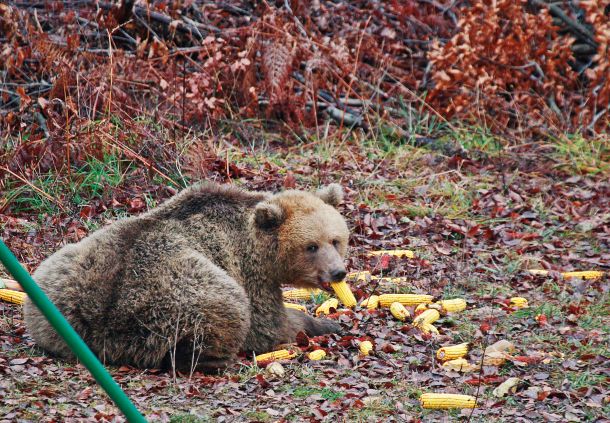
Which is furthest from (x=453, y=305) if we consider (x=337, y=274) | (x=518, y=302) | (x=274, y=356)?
(x=274, y=356)

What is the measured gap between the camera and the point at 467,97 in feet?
38.3

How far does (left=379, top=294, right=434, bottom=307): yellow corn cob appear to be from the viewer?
23.0 ft

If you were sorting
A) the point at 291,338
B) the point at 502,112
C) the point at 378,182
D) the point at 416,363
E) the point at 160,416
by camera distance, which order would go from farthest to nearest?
the point at 502,112
the point at 378,182
the point at 291,338
the point at 416,363
the point at 160,416

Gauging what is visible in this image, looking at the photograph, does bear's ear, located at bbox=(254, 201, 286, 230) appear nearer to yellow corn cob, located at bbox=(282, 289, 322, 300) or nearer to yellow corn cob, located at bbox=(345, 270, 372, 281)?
yellow corn cob, located at bbox=(282, 289, 322, 300)

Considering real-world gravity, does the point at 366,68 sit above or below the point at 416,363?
above

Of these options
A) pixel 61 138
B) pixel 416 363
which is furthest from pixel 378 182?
pixel 416 363

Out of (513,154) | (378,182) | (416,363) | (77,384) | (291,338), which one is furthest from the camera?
(513,154)

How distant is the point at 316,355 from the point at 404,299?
4.40 feet

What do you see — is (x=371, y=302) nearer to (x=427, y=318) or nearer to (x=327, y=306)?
(x=327, y=306)

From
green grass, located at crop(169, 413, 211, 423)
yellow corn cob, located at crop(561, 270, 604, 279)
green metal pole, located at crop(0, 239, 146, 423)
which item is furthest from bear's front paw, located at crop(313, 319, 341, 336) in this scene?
green metal pole, located at crop(0, 239, 146, 423)

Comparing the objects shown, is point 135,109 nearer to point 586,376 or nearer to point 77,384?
point 77,384

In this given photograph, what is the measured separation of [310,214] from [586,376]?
6.97 feet

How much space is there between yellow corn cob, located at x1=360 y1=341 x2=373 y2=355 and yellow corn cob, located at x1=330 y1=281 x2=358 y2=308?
0.51m

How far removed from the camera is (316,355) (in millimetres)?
5930
